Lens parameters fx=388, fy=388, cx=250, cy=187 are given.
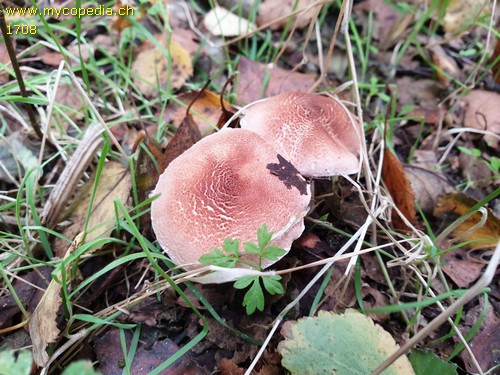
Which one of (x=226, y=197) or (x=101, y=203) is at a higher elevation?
(x=226, y=197)

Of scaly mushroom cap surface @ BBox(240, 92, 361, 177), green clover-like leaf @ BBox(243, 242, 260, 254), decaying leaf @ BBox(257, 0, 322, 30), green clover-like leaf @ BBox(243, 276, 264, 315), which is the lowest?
green clover-like leaf @ BBox(243, 276, 264, 315)

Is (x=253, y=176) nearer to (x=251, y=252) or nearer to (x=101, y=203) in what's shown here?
(x=251, y=252)

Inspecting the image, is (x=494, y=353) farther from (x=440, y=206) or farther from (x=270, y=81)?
(x=270, y=81)

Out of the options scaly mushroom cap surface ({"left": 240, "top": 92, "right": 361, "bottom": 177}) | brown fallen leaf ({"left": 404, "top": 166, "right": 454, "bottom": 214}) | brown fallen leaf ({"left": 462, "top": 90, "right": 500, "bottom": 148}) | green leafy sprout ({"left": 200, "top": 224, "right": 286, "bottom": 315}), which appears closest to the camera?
green leafy sprout ({"left": 200, "top": 224, "right": 286, "bottom": 315})

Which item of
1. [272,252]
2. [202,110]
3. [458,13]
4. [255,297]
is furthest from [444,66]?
[255,297]

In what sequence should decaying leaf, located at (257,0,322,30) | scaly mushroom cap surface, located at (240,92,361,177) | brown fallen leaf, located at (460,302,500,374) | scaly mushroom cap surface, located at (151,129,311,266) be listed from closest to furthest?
scaly mushroom cap surface, located at (151,129,311,266) < brown fallen leaf, located at (460,302,500,374) < scaly mushroom cap surface, located at (240,92,361,177) < decaying leaf, located at (257,0,322,30)

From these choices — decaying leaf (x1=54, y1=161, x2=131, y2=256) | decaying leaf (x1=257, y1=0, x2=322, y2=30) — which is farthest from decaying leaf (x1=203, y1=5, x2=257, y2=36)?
decaying leaf (x1=54, y1=161, x2=131, y2=256)

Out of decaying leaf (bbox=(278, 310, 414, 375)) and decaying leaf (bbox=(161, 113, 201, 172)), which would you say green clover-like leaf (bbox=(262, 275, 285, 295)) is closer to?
decaying leaf (bbox=(278, 310, 414, 375))
